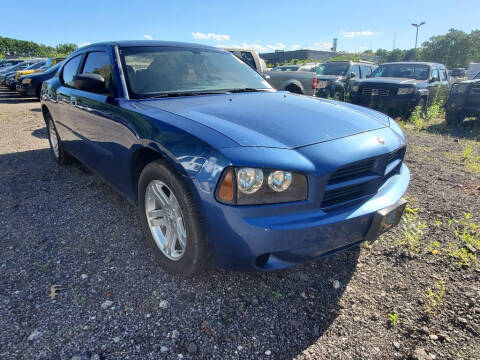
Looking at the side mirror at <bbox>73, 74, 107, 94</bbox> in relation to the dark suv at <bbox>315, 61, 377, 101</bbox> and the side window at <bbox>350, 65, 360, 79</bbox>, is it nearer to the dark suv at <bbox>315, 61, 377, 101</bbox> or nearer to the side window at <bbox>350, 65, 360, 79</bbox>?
the dark suv at <bbox>315, 61, 377, 101</bbox>

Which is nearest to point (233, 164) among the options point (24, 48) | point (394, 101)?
point (394, 101)

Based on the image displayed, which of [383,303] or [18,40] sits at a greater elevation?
[18,40]

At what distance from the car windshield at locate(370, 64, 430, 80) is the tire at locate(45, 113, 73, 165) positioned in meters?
9.35

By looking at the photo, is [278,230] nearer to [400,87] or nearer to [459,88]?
[459,88]

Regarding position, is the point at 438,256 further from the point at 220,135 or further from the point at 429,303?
the point at 220,135

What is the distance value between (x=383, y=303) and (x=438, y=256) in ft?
2.72

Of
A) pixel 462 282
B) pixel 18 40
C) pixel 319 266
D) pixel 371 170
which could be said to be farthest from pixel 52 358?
pixel 18 40

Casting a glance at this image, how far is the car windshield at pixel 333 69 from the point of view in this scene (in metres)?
11.5

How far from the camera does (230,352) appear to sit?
5.75ft

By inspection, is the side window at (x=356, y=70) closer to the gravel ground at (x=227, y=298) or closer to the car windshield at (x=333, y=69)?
the car windshield at (x=333, y=69)

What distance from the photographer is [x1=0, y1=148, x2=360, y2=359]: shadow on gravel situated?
1.80m

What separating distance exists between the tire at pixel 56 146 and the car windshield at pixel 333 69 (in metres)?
9.44

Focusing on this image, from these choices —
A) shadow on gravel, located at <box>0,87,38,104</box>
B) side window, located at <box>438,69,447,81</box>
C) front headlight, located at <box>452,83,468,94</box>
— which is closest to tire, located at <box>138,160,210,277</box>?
front headlight, located at <box>452,83,468,94</box>

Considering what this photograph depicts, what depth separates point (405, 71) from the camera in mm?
10000
